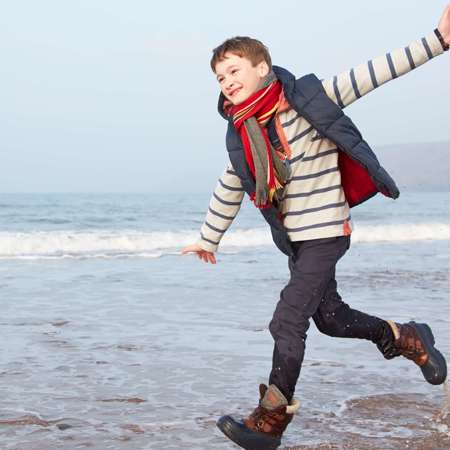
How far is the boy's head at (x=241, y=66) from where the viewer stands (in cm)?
329

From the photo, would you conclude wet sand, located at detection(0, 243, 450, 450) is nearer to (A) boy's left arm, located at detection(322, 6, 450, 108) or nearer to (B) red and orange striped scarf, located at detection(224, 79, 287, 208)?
(B) red and orange striped scarf, located at detection(224, 79, 287, 208)

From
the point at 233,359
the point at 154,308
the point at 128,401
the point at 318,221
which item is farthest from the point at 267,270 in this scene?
Answer: the point at 318,221

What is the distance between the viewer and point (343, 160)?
3422 mm

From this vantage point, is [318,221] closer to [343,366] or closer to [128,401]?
[128,401]

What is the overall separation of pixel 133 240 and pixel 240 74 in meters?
13.7

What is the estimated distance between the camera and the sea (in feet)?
11.7

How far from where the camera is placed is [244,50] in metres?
3.29

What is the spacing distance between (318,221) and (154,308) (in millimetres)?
4017

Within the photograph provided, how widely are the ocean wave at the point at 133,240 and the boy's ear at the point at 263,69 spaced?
9978mm

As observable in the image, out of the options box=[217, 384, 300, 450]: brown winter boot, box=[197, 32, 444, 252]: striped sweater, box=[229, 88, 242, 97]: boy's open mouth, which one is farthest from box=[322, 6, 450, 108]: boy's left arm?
box=[217, 384, 300, 450]: brown winter boot

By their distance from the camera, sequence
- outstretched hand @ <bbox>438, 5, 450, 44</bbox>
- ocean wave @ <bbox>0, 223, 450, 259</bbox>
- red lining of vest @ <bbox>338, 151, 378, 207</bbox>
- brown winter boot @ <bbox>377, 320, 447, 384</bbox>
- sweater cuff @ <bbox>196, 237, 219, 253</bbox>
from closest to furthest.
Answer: outstretched hand @ <bbox>438, 5, 450, 44</bbox>, red lining of vest @ <bbox>338, 151, 378, 207</bbox>, brown winter boot @ <bbox>377, 320, 447, 384</bbox>, sweater cuff @ <bbox>196, 237, 219, 253</bbox>, ocean wave @ <bbox>0, 223, 450, 259</bbox>

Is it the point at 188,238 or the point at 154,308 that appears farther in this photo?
the point at 188,238

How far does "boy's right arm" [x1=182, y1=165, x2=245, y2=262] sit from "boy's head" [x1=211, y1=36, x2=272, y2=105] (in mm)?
388

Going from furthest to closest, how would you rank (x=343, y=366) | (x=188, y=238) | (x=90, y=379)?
1. (x=188, y=238)
2. (x=343, y=366)
3. (x=90, y=379)
